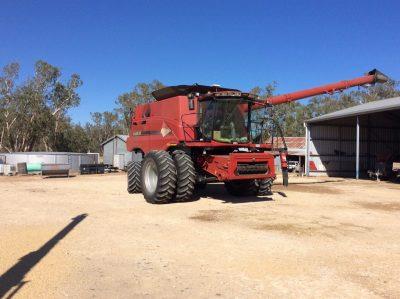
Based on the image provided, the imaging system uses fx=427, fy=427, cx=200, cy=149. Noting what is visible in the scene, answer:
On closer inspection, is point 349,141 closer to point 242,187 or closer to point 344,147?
point 344,147

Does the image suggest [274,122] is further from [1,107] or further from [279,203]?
[1,107]

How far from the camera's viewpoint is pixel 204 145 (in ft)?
38.4

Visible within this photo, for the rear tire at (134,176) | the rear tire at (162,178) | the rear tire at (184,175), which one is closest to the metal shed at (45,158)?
the rear tire at (134,176)

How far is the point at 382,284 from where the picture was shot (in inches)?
199

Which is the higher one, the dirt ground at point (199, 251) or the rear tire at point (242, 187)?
the rear tire at point (242, 187)

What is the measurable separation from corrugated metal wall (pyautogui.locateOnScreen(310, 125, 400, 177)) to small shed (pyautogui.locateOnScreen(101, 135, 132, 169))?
700 inches

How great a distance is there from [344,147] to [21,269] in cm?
A: 2791

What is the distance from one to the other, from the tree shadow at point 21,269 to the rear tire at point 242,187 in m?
7.05

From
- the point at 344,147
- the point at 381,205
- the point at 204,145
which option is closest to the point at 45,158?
the point at 344,147

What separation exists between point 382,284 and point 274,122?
7.84 m

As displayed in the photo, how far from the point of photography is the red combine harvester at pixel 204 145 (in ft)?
38.1

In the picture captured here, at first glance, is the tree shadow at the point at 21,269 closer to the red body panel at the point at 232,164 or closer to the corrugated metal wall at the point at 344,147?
the red body panel at the point at 232,164

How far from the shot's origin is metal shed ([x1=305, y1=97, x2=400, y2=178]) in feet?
96.3

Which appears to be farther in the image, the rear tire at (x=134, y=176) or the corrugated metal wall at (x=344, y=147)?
the corrugated metal wall at (x=344, y=147)
